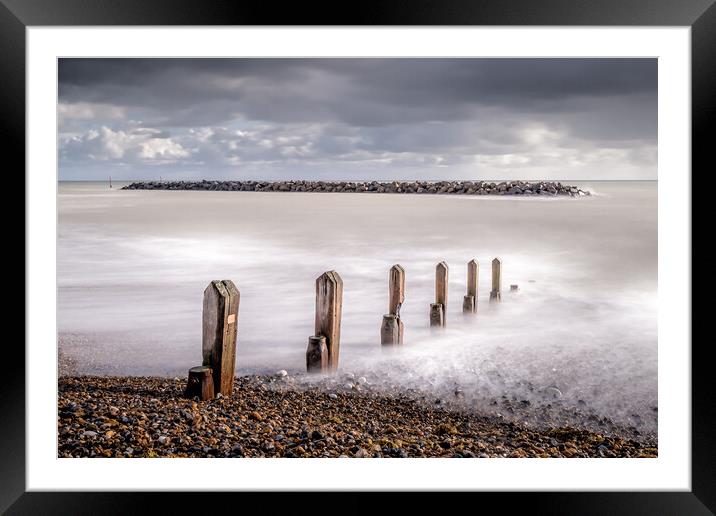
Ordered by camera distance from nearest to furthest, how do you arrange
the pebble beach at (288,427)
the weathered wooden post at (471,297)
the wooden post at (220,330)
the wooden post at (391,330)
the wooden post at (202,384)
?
the pebble beach at (288,427)
the wooden post at (220,330)
the wooden post at (202,384)
the wooden post at (391,330)
the weathered wooden post at (471,297)

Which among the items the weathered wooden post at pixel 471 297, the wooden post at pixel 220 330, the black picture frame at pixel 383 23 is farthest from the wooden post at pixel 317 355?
the weathered wooden post at pixel 471 297

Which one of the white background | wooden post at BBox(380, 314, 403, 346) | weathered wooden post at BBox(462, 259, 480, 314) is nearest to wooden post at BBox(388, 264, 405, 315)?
wooden post at BBox(380, 314, 403, 346)

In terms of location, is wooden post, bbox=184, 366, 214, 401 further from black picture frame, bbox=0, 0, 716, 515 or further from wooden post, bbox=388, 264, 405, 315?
wooden post, bbox=388, 264, 405, 315

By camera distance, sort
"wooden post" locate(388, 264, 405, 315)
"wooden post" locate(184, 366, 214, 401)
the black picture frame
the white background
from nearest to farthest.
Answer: the black picture frame, the white background, "wooden post" locate(184, 366, 214, 401), "wooden post" locate(388, 264, 405, 315)

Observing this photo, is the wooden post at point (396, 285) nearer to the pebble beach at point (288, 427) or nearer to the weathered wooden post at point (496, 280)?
the pebble beach at point (288, 427)

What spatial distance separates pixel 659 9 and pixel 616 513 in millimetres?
2060

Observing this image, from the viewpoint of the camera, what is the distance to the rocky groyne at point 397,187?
10.4 metres

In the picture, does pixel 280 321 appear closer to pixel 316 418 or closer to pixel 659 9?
pixel 316 418

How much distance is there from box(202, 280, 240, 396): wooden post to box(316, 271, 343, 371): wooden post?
828 mm

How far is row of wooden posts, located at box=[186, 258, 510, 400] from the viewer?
3.42m

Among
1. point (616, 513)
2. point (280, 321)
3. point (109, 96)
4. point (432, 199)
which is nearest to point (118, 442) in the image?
point (616, 513)

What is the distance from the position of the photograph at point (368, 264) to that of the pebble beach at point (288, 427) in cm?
2

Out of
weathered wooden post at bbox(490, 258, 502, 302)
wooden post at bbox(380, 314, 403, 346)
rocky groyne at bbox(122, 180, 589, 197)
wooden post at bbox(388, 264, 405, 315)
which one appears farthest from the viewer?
rocky groyne at bbox(122, 180, 589, 197)

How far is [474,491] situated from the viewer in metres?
2.49
